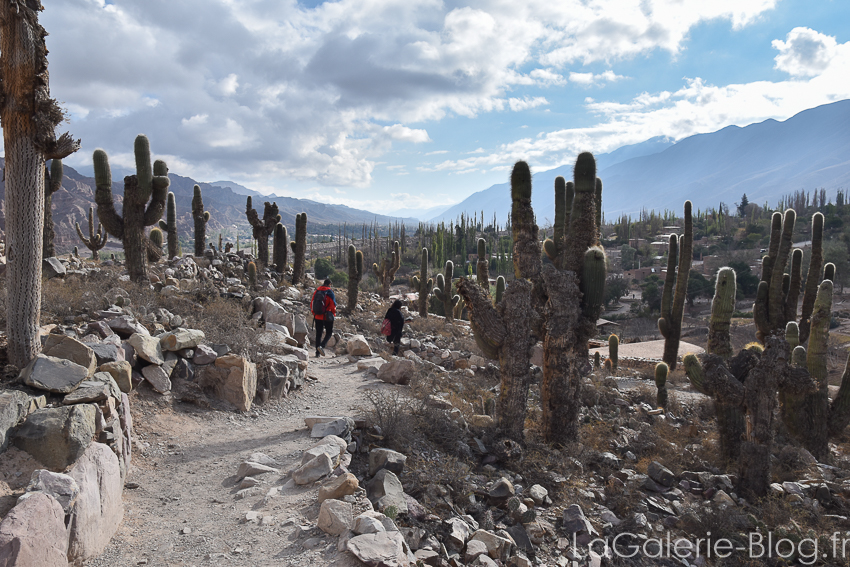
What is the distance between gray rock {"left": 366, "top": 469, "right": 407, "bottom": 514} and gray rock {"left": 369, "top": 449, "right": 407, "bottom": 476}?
18 centimetres

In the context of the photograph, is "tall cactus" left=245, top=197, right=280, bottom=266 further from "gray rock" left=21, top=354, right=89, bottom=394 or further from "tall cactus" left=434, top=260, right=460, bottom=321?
"gray rock" left=21, top=354, right=89, bottom=394

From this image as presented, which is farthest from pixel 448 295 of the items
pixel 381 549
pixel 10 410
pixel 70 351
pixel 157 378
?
pixel 10 410

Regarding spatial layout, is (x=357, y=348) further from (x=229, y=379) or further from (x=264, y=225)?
(x=264, y=225)

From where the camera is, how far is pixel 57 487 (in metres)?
3.24

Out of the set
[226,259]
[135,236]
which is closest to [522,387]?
[135,236]

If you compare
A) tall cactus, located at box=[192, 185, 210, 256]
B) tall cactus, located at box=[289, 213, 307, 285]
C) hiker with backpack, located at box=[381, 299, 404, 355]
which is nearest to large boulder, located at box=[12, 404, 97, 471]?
hiker with backpack, located at box=[381, 299, 404, 355]

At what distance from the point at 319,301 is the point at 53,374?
5.95 meters

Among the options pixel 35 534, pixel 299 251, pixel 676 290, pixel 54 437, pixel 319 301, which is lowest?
pixel 35 534

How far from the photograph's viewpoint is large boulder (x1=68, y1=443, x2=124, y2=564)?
3260 mm

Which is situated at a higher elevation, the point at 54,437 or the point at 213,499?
the point at 54,437

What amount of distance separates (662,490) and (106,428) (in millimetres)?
7237

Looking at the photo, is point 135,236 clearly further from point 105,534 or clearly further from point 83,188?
point 83,188

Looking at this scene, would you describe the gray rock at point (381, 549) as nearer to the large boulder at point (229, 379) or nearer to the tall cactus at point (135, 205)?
the large boulder at point (229, 379)

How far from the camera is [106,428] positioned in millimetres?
4469
